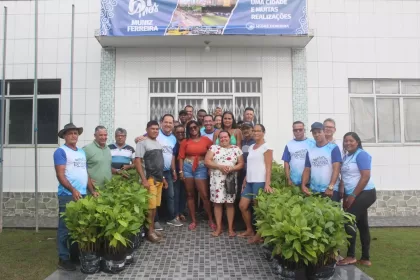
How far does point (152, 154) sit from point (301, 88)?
14.2ft

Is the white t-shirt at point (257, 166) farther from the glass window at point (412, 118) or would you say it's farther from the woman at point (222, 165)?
the glass window at point (412, 118)

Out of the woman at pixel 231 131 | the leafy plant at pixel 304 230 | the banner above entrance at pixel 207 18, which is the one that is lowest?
the leafy plant at pixel 304 230

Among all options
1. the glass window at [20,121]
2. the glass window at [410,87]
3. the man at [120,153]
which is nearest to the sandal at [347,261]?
the man at [120,153]

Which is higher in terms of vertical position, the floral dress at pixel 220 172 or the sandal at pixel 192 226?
the floral dress at pixel 220 172

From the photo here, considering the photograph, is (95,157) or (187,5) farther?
(187,5)

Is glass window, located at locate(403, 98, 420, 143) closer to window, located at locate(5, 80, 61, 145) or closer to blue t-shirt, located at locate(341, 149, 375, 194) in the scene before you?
blue t-shirt, located at locate(341, 149, 375, 194)

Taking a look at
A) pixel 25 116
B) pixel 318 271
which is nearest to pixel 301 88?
pixel 318 271

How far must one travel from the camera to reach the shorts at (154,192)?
14.8 feet

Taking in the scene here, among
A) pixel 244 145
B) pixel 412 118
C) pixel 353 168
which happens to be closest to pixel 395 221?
pixel 412 118

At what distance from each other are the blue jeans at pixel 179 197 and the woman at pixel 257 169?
3.87 ft

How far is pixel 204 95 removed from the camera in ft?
25.0

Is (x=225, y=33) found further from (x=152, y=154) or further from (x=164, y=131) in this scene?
(x=152, y=154)

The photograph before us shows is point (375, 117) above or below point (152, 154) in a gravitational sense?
above

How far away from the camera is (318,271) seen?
358cm
